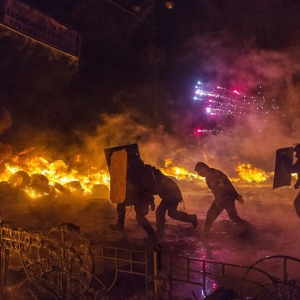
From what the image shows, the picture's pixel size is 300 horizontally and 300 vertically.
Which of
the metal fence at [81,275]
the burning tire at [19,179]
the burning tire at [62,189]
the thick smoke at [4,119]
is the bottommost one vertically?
the metal fence at [81,275]

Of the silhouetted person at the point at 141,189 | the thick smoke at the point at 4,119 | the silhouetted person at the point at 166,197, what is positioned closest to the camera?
the silhouetted person at the point at 141,189

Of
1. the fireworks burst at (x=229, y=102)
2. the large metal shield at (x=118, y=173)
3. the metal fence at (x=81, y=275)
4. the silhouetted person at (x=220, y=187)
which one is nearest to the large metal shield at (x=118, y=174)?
the large metal shield at (x=118, y=173)

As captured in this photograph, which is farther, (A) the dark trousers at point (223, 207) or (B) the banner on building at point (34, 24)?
(B) the banner on building at point (34, 24)

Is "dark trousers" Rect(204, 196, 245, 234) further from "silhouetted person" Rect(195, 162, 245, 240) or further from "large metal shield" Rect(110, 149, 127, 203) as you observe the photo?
"large metal shield" Rect(110, 149, 127, 203)

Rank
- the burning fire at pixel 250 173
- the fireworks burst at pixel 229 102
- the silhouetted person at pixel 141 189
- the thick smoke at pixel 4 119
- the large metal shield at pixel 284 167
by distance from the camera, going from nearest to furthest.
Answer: the silhouetted person at pixel 141 189
the large metal shield at pixel 284 167
the thick smoke at pixel 4 119
the fireworks burst at pixel 229 102
the burning fire at pixel 250 173

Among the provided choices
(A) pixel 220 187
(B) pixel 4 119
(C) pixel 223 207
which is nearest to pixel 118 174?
(A) pixel 220 187

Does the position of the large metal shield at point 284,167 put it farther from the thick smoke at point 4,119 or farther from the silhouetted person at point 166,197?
the thick smoke at point 4,119

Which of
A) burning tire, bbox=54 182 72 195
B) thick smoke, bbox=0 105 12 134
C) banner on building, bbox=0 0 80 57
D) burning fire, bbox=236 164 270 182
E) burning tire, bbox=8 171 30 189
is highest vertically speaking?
banner on building, bbox=0 0 80 57

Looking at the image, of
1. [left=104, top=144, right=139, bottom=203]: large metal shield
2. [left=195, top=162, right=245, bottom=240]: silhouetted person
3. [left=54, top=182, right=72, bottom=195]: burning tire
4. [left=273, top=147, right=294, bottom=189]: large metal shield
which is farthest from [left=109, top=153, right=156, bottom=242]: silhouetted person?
[left=54, top=182, right=72, bottom=195]: burning tire

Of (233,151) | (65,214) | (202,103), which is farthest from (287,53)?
(202,103)

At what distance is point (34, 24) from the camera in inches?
408

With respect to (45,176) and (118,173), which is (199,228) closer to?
(118,173)

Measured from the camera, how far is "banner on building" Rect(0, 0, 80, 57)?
9.84 metres

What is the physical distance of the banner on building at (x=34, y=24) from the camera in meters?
9.84
